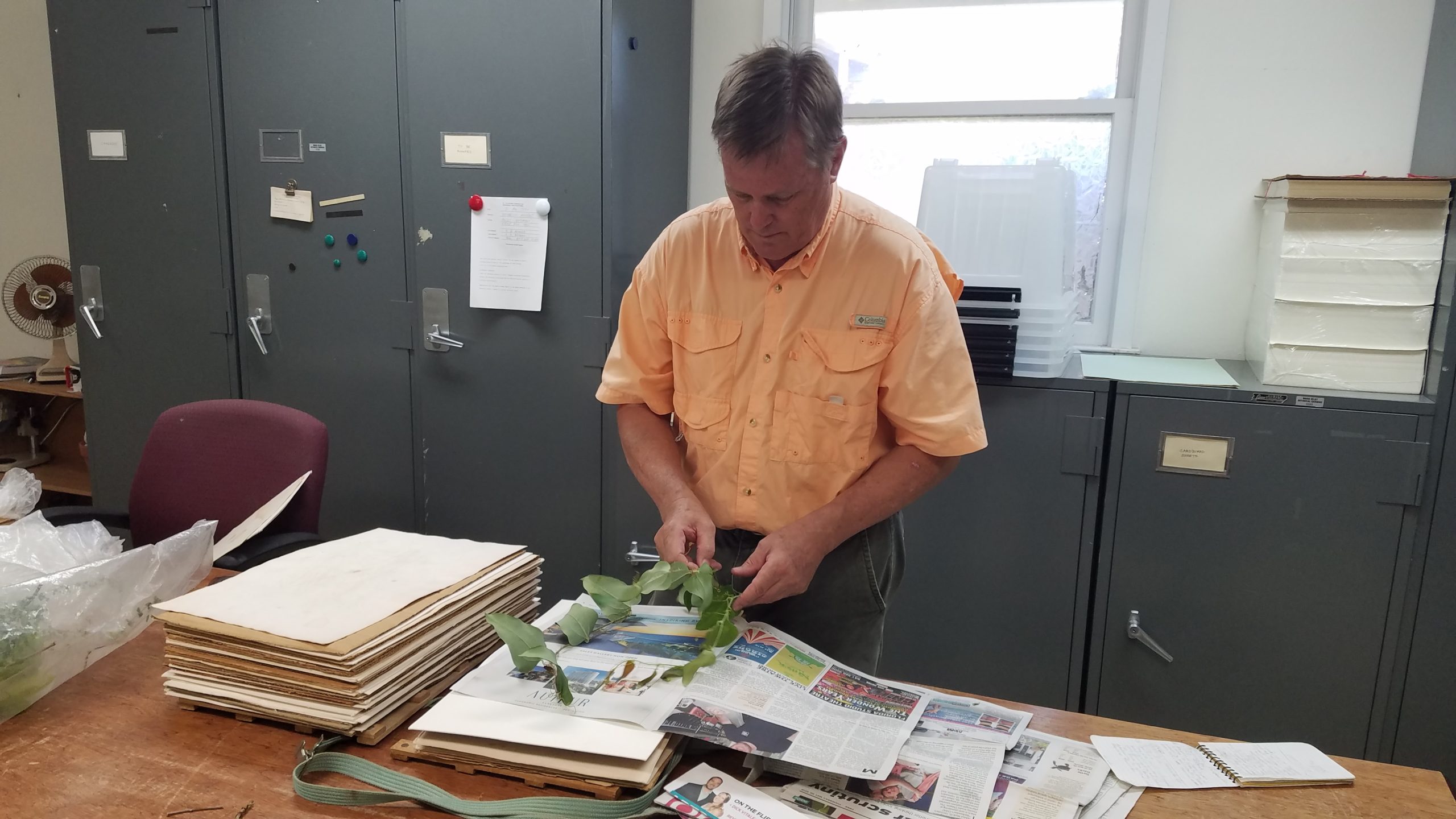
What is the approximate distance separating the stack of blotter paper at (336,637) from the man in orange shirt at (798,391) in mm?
289

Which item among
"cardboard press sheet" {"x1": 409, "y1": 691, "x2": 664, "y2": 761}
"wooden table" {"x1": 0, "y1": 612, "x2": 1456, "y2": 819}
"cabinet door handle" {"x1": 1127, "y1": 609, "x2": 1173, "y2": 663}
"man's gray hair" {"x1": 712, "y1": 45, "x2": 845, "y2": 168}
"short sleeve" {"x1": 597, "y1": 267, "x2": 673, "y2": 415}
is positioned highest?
"man's gray hair" {"x1": 712, "y1": 45, "x2": 845, "y2": 168}

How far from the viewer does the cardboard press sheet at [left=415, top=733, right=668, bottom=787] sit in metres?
0.89

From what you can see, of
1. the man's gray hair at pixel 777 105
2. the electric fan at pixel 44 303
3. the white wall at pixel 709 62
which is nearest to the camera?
the man's gray hair at pixel 777 105

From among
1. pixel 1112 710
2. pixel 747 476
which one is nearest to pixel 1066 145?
pixel 1112 710

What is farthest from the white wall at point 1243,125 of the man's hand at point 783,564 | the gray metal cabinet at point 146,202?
the gray metal cabinet at point 146,202

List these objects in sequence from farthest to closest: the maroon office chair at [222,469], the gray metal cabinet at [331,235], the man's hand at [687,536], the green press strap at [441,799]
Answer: the gray metal cabinet at [331,235], the maroon office chair at [222,469], the man's hand at [687,536], the green press strap at [441,799]

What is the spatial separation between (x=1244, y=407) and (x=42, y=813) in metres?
2.17

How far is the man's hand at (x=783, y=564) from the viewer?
1.16m

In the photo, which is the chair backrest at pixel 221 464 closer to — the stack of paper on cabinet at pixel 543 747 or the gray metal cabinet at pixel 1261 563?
the stack of paper on cabinet at pixel 543 747

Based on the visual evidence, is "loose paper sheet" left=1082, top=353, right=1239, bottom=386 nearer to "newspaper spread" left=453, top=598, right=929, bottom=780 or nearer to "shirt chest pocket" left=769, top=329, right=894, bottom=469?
"shirt chest pocket" left=769, top=329, right=894, bottom=469

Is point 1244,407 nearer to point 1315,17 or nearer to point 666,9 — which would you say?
point 1315,17

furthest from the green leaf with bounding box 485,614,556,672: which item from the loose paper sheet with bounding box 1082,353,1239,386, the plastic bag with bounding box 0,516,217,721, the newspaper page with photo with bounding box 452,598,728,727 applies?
the loose paper sheet with bounding box 1082,353,1239,386

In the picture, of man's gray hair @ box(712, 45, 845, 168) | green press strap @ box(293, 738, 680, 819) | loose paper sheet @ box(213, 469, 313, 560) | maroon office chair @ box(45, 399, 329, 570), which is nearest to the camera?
green press strap @ box(293, 738, 680, 819)

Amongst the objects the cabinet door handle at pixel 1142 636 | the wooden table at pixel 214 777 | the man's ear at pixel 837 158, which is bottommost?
the cabinet door handle at pixel 1142 636
